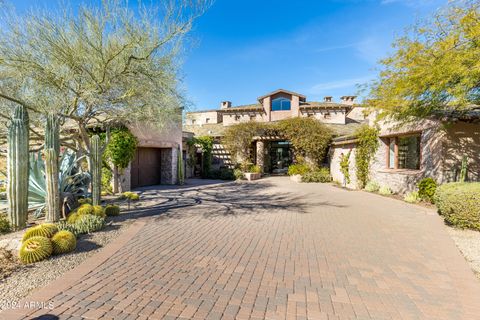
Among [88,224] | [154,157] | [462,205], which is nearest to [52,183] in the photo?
[88,224]

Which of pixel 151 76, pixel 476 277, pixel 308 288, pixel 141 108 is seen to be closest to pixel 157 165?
pixel 141 108

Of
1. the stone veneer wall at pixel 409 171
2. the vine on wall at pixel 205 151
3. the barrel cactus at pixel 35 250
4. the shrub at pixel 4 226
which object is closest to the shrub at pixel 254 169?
the vine on wall at pixel 205 151

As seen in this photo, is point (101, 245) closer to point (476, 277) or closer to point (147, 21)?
point (147, 21)

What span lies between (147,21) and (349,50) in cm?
927

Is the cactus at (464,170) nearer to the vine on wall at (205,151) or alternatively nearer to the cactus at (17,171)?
the cactus at (17,171)

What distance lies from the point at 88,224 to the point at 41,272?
2114 mm

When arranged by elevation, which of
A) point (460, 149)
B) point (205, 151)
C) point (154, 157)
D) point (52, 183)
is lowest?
point (52, 183)

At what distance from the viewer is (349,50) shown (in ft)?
38.0

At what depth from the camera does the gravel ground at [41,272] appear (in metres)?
3.27

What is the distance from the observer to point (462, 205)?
20.6ft

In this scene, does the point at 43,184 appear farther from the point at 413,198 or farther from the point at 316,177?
the point at 316,177

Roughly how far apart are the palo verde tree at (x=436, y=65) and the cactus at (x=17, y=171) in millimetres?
10525

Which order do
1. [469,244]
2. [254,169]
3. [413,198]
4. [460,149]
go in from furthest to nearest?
[254,169]
[413,198]
[460,149]
[469,244]

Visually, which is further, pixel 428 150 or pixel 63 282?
pixel 428 150
